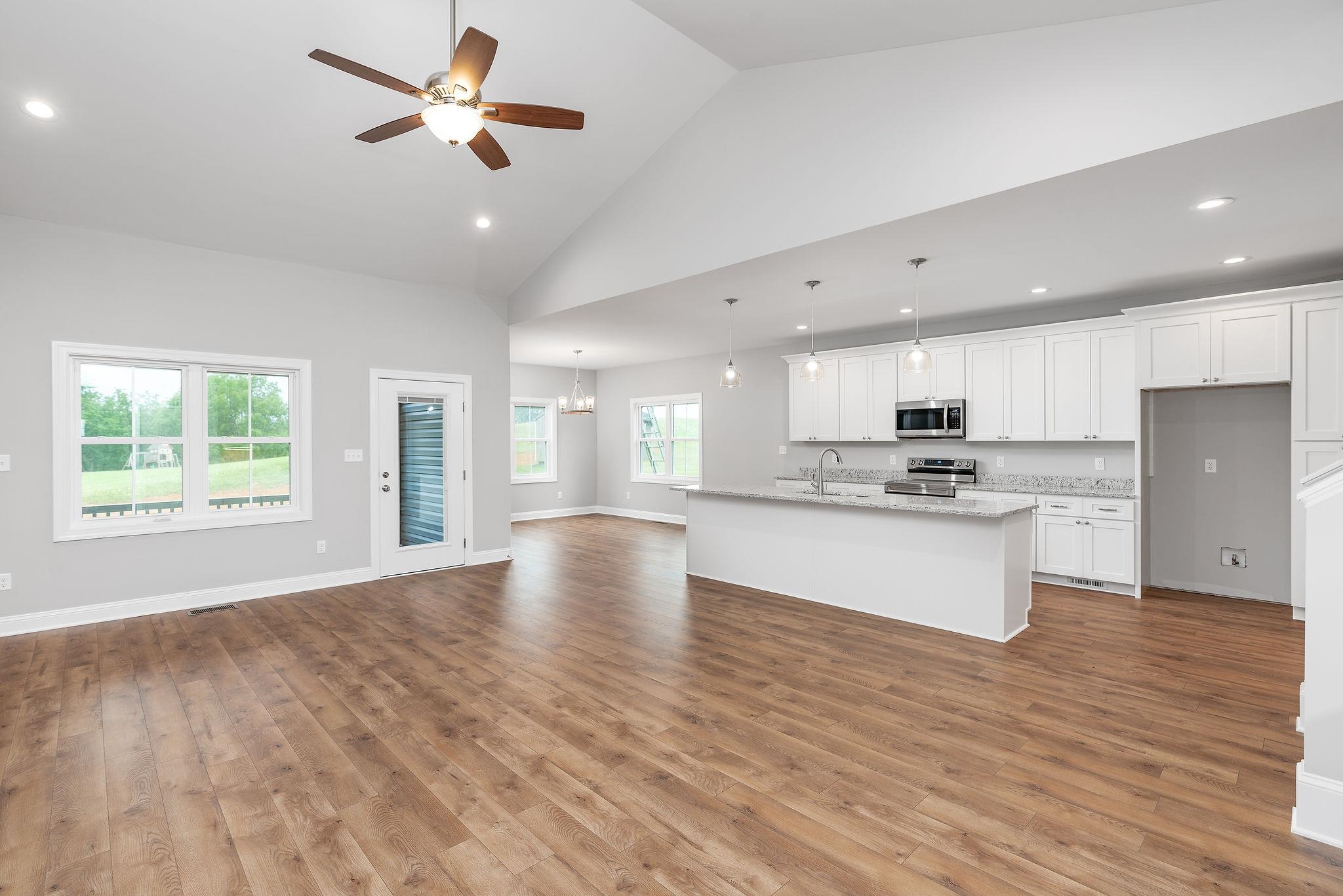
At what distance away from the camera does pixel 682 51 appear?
3.74 metres

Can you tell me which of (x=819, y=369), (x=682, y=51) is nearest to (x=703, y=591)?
(x=819, y=369)

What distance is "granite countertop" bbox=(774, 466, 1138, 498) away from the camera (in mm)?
5402

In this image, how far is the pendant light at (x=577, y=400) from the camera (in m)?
9.46

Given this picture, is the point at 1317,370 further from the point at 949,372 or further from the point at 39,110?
the point at 39,110

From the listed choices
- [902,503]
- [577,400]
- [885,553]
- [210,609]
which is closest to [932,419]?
[902,503]

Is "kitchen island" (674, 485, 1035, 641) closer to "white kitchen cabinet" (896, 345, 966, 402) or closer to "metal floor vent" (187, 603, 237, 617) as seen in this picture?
"white kitchen cabinet" (896, 345, 966, 402)

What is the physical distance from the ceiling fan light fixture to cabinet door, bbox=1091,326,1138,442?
5.33m

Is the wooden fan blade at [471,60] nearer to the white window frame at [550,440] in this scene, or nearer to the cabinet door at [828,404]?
the cabinet door at [828,404]

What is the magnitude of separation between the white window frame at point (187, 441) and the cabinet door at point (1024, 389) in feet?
21.5

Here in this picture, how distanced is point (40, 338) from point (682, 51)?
4.98 meters

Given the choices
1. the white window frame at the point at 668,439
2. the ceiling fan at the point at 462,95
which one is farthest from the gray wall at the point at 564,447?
the ceiling fan at the point at 462,95

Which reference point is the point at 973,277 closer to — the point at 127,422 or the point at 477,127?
the point at 477,127

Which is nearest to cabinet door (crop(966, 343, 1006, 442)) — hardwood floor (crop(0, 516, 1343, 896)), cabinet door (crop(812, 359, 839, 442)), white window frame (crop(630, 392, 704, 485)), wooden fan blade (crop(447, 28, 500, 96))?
cabinet door (crop(812, 359, 839, 442))

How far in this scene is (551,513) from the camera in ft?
34.5
